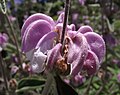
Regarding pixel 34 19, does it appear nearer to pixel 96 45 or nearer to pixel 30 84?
pixel 96 45

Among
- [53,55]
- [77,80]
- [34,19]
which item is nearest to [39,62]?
[53,55]

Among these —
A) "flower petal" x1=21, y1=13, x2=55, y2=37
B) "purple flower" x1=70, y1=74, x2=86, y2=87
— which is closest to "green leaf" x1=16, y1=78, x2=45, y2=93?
"flower petal" x1=21, y1=13, x2=55, y2=37

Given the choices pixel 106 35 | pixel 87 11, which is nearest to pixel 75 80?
pixel 106 35

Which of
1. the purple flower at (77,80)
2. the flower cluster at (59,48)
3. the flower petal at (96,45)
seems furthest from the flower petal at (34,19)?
the purple flower at (77,80)

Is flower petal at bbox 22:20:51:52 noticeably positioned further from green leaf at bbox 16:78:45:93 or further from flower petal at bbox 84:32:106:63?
green leaf at bbox 16:78:45:93

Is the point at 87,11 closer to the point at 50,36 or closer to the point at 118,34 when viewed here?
the point at 118,34

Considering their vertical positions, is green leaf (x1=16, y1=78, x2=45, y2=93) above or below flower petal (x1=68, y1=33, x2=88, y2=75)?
below
